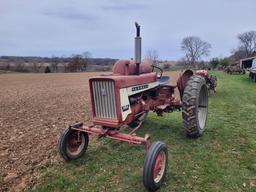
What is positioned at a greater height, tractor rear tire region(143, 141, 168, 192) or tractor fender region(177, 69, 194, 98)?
tractor fender region(177, 69, 194, 98)

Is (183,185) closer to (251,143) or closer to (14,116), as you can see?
(251,143)

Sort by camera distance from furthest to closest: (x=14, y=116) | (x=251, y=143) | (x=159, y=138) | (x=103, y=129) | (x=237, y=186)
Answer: (x=14, y=116), (x=159, y=138), (x=251, y=143), (x=103, y=129), (x=237, y=186)

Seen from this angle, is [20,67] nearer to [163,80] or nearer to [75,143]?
[163,80]

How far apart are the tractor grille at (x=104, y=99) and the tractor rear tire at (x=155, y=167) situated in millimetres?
863

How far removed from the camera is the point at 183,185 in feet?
10.7

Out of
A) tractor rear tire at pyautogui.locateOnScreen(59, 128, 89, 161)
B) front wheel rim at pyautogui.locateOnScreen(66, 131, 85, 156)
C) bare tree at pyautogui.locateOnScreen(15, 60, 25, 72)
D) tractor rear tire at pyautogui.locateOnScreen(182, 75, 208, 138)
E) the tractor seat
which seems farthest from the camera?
bare tree at pyautogui.locateOnScreen(15, 60, 25, 72)

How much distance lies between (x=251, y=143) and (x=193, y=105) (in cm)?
151

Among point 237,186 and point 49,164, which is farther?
point 49,164

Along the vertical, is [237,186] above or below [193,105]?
below

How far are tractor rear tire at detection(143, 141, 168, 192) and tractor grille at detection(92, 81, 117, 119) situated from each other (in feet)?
2.83

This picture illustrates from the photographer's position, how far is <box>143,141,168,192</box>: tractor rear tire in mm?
2961

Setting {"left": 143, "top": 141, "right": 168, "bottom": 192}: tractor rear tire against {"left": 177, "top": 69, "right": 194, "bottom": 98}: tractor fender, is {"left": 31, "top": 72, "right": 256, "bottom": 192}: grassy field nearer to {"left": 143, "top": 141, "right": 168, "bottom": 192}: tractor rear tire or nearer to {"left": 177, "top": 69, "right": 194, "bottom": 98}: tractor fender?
{"left": 143, "top": 141, "right": 168, "bottom": 192}: tractor rear tire

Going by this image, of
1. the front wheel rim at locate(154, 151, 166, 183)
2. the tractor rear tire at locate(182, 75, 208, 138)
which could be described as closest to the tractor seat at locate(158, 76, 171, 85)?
the tractor rear tire at locate(182, 75, 208, 138)

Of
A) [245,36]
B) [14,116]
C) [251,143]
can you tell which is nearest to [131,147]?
[251,143]
